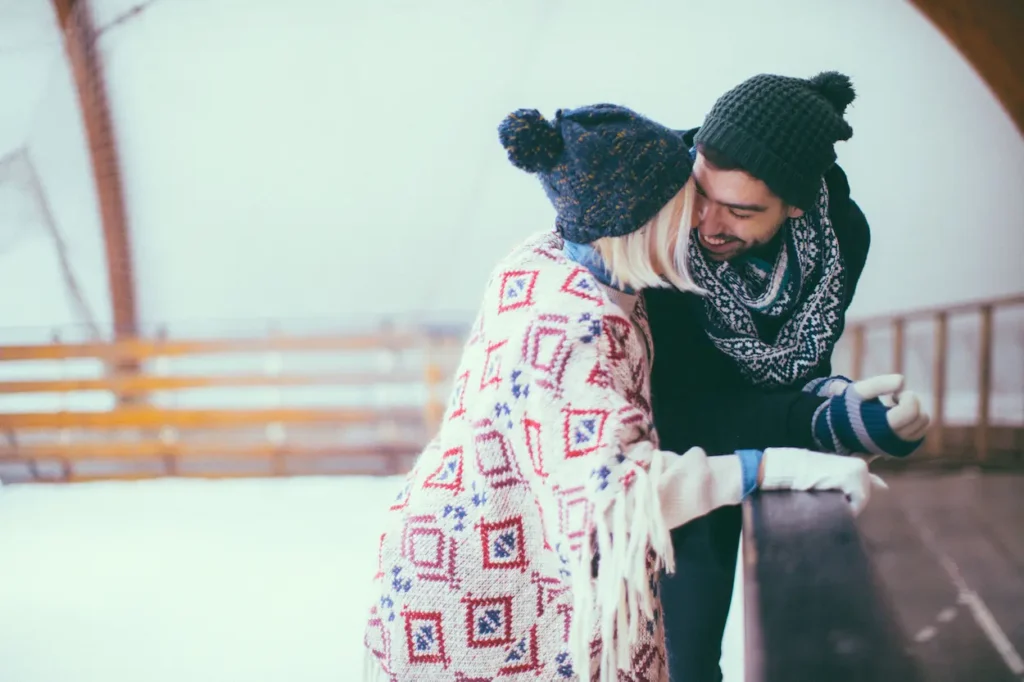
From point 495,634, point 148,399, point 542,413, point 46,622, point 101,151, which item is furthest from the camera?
point 148,399

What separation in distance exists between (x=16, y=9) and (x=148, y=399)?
227cm

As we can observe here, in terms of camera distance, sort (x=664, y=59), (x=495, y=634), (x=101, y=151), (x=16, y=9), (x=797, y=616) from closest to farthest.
Result: 1. (x=797, y=616)
2. (x=495, y=634)
3. (x=664, y=59)
4. (x=16, y=9)
5. (x=101, y=151)

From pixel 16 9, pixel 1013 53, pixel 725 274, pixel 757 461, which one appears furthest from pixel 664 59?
pixel 16 9

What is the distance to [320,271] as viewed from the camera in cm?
425

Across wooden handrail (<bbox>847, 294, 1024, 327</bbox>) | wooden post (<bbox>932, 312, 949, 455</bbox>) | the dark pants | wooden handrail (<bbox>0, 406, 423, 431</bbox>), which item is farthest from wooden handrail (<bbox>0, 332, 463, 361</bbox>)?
the dark pants

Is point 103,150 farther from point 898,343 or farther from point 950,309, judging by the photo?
point 950,309

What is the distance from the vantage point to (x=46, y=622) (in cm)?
255

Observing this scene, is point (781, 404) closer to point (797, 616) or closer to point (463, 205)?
point (797, 616)

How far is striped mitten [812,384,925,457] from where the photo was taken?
2.95 feet

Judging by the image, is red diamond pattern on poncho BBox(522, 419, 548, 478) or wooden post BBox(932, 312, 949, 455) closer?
red diamond pattern on poncho BBox(522, 419, 548, 478)

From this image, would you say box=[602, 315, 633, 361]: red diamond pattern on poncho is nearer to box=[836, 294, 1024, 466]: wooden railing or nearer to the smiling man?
the smiling man

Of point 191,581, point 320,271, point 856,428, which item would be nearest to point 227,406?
point 320,271

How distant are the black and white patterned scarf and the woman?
0.14 metres

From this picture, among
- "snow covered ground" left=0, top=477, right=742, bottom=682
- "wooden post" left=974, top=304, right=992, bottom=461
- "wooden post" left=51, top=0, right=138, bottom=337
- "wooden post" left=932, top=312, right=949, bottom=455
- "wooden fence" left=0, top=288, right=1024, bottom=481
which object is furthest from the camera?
"wooden fence" left=0, top=288, right=1024, bottom=481
